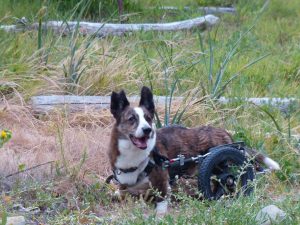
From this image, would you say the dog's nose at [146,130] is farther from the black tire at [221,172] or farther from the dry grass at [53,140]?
the dry grass at [53,140]

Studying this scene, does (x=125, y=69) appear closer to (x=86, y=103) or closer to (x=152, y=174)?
(x=86, y=103)

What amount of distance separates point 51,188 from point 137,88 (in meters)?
2.86

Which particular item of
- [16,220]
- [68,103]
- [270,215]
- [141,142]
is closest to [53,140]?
[68,103]

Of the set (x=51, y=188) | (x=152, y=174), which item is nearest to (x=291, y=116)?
(x=152, y=174)

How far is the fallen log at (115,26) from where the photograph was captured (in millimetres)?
10750

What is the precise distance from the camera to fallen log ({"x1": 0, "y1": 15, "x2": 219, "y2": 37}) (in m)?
10.8

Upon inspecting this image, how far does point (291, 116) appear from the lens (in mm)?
9148

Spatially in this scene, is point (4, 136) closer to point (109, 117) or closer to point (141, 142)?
point (141, 142)

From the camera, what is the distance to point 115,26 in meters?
12.5

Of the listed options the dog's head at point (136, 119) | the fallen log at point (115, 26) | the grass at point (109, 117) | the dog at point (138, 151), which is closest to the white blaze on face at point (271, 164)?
the grass at point (109, 117)

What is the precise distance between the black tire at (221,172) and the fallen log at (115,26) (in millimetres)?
3867

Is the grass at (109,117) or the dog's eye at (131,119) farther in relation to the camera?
the dog's eye at (131,119)

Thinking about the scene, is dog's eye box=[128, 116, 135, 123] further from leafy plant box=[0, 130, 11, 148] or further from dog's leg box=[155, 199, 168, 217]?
leafy plant box=[0, 130, 11, 148]

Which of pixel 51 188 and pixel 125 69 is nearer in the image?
pixel 51 188
